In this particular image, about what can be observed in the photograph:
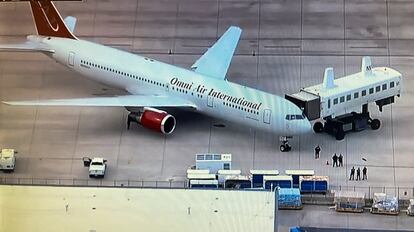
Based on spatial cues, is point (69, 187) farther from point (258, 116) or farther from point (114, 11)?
point (114, 11)

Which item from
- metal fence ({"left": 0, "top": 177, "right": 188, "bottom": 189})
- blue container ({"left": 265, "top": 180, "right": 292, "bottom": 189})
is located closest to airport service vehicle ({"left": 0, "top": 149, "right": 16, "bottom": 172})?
metal fence ({"left": 0, "top": 177, "right": 188, "bottom": 189})

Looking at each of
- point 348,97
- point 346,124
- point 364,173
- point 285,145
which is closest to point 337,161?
point 364,173

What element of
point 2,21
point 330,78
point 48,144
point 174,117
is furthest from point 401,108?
point 2,21

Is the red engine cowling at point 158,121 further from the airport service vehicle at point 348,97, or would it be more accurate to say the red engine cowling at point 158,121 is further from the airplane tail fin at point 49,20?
the airplane tail fin at point 49,20

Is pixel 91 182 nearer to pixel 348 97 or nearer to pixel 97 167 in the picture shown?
pixel 97 167

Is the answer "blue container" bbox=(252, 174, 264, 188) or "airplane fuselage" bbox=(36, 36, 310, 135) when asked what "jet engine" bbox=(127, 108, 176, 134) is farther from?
"blue container" bbox=(252, 174, 264, 188)

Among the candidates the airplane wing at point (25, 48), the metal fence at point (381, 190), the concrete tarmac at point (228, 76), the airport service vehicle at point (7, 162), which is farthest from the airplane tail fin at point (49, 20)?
the metal fence at point (381, 190)
